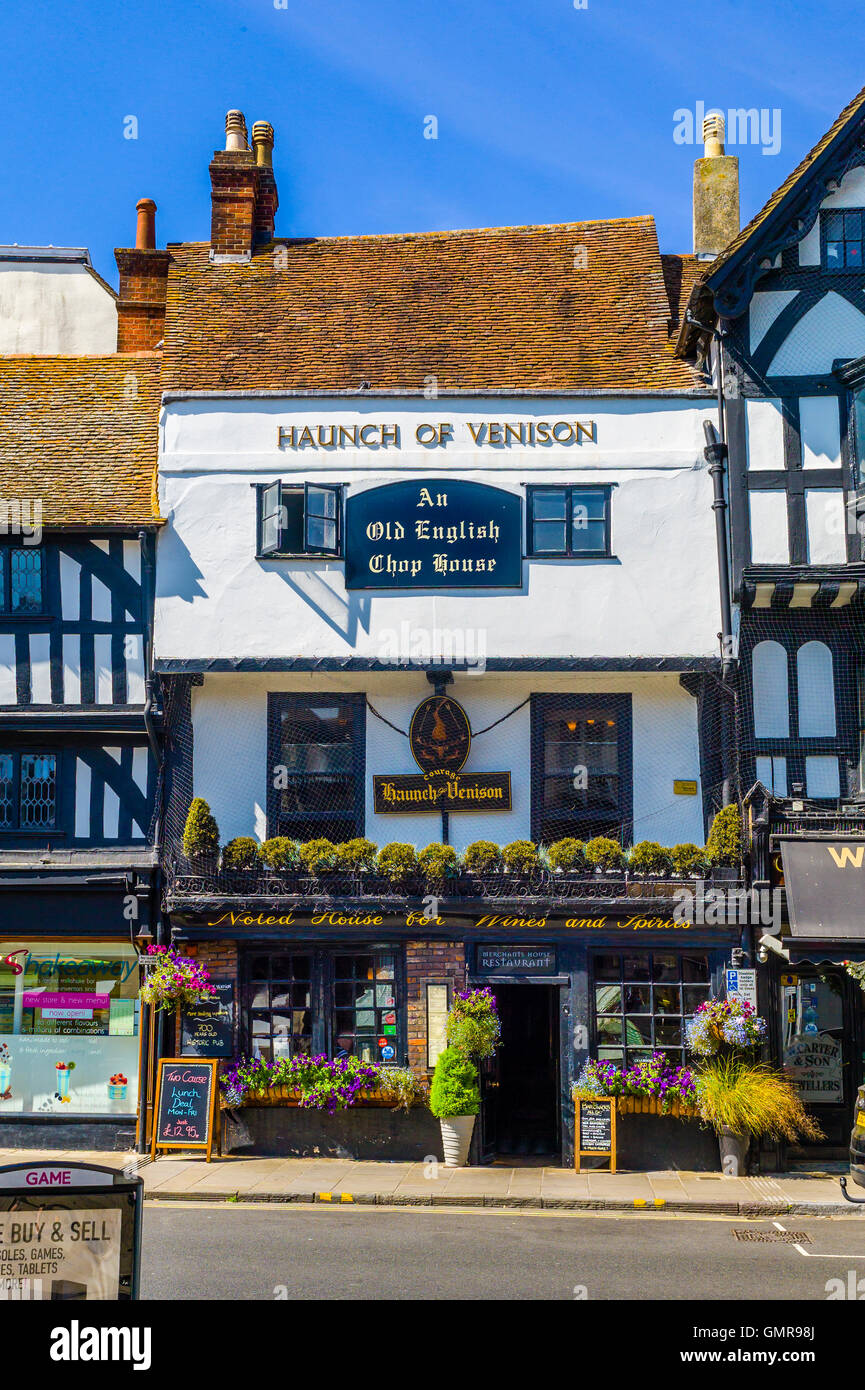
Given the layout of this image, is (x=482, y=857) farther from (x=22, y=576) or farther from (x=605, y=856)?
(x=22, y=576)

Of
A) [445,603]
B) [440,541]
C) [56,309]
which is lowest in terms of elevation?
[445,603]

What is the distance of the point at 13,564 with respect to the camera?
17219mm

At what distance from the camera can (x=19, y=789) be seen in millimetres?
17062

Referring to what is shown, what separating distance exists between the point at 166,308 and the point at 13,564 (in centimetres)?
455

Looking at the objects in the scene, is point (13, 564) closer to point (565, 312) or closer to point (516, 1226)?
point (565, 312)

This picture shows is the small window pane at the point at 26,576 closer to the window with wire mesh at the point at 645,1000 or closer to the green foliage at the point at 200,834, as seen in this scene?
the green foliage at the point at 200,834

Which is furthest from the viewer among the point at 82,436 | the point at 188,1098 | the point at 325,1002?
the point at 82,436

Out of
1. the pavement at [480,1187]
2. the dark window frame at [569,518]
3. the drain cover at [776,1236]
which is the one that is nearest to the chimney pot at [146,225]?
the dark window frame at [569,518]

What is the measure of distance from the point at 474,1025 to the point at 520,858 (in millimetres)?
1951

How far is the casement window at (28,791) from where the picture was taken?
55.7 feet

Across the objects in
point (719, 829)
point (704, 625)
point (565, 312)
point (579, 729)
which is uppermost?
point (565, 312)

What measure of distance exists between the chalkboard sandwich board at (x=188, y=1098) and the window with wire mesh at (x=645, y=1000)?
4.47m

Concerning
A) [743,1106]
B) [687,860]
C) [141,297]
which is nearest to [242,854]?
[687,860]
